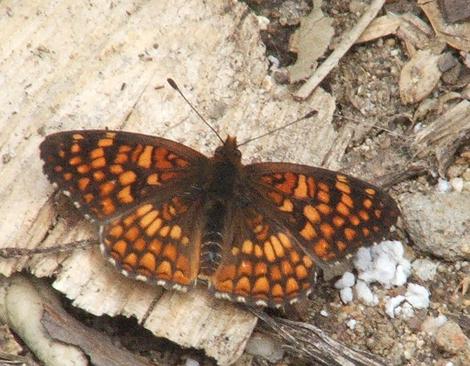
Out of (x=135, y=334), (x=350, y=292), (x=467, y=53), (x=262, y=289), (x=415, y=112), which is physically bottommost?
(x=135, y=334)

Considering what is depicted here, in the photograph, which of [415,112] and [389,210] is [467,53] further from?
[389,210]

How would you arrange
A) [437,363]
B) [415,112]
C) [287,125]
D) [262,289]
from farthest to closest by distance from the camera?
1. [415,112]
2. [287,125]
3. [437,363]
4. [262,289]

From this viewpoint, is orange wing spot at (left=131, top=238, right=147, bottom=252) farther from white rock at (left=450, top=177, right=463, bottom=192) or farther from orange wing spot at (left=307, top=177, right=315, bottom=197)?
white rock at (left=450, top=177, right=463, bottom=192)

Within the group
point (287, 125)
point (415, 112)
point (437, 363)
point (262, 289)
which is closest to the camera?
point (262, 289)

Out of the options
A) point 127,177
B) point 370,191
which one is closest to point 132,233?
point 127,177

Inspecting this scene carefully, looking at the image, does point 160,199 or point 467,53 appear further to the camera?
point 467,53

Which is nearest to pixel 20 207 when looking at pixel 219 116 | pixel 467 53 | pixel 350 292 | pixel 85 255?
pixel 85 255
